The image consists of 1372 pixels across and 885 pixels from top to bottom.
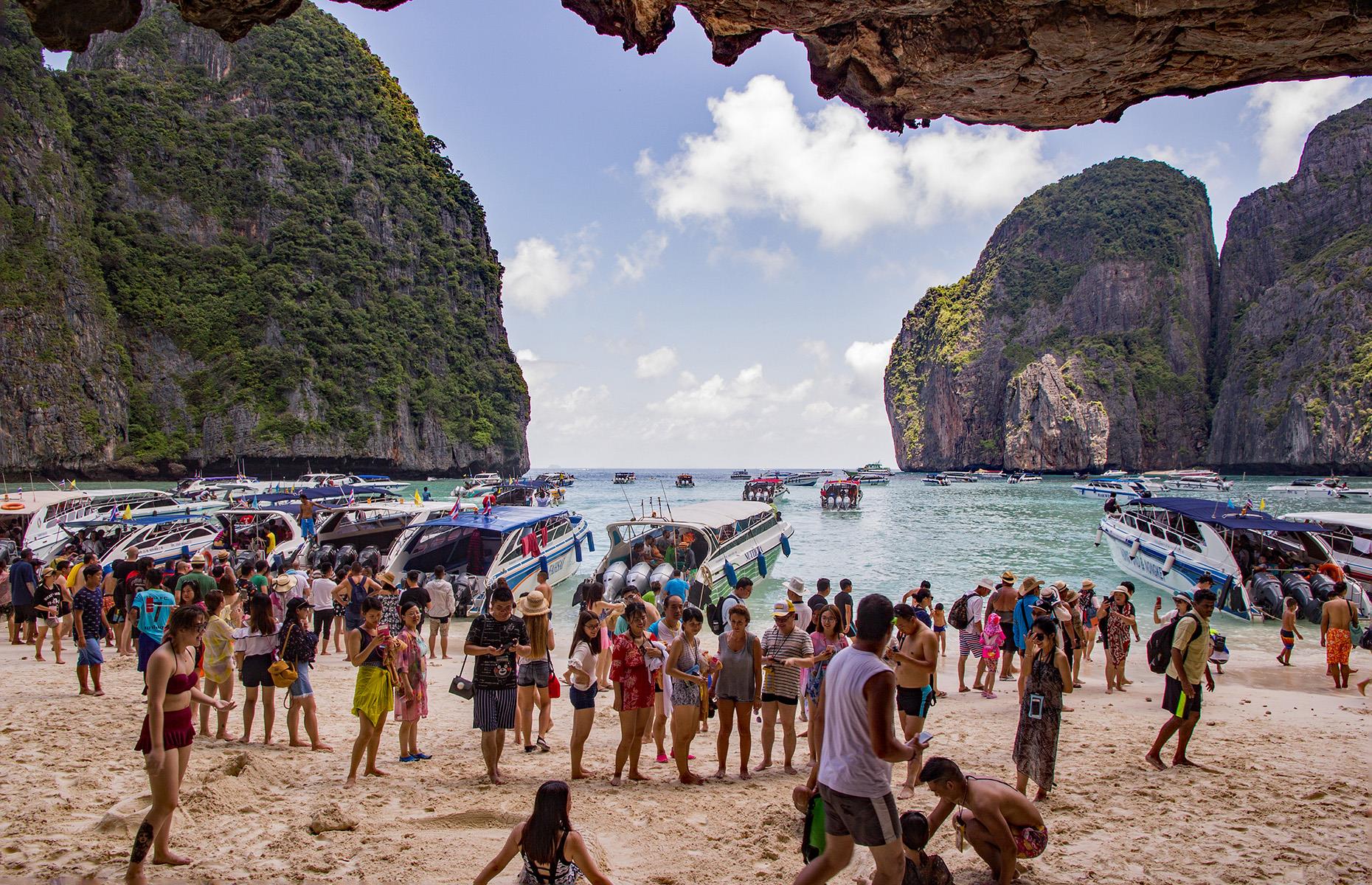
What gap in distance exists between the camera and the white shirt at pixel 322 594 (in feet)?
38.7

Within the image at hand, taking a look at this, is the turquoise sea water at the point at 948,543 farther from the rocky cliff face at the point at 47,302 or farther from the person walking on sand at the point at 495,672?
the person walking on sand at the point at 495,672

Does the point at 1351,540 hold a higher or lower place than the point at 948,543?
higher

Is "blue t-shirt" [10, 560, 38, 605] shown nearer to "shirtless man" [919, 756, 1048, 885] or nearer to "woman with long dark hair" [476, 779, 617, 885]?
"woman with long dark hair" [476, 779, 617, 885]

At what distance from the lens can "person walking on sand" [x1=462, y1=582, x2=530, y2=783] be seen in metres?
5.98

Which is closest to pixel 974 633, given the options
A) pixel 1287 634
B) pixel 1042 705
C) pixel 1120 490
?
pixel 1042 705

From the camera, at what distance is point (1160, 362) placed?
10856cm

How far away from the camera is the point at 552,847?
3.32m

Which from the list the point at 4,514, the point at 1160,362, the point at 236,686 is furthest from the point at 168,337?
the point at 1160,362

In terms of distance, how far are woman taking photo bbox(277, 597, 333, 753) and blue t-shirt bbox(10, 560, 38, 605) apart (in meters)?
7.55

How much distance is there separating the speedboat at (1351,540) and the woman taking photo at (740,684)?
58.2 ft

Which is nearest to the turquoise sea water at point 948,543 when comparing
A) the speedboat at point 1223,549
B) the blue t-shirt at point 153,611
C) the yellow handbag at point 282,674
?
the speedboat at point 1223,549

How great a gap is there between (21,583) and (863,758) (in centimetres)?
1363

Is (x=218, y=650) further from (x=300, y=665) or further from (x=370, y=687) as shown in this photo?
(x=370, y=687)

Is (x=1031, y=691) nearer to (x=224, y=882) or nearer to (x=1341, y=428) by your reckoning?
(x=224, y=882)
